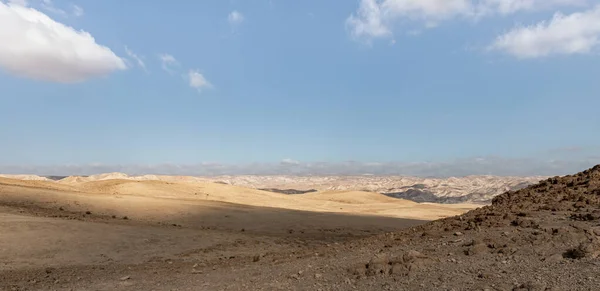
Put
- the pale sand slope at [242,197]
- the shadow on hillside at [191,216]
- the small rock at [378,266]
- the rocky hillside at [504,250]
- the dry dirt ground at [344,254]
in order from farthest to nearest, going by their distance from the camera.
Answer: the pale sand slope at [242,197] → the shadow on hillside at [191,216] → the small rock at [378,266] → the dry dirt ground at [344,254] → the rocky hillside at [504,250]

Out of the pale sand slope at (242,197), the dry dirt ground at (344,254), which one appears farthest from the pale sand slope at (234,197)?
the dry dirt ground at (344,254)

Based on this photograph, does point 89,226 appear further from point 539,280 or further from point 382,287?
point 539,280

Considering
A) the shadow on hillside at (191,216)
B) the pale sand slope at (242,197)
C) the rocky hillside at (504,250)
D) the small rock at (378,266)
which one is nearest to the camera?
the rocky hillside at (504,250)

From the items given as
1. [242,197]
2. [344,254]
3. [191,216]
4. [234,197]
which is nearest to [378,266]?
[344,254]

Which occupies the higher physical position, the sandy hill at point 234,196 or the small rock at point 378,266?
the sandy hill at point 234,196

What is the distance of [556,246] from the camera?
6.50 m

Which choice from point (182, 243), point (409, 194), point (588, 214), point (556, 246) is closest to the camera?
point (556, 246)

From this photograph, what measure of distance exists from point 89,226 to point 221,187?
90.9 feet

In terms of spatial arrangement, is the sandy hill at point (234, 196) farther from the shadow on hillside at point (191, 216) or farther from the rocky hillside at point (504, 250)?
the rocky hillside at point (504, 250)

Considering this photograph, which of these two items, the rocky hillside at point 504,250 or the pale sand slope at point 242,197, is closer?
the rocky hillside at point 504,250

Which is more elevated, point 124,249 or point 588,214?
point 588,214

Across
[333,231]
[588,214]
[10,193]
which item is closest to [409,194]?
[333,231]

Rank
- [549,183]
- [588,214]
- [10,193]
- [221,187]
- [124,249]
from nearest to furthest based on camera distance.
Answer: [588,214]
[549,183]
[124,249]
[10,193]
[221,187]

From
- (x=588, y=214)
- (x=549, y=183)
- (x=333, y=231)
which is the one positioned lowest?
(x=333, y=231)
